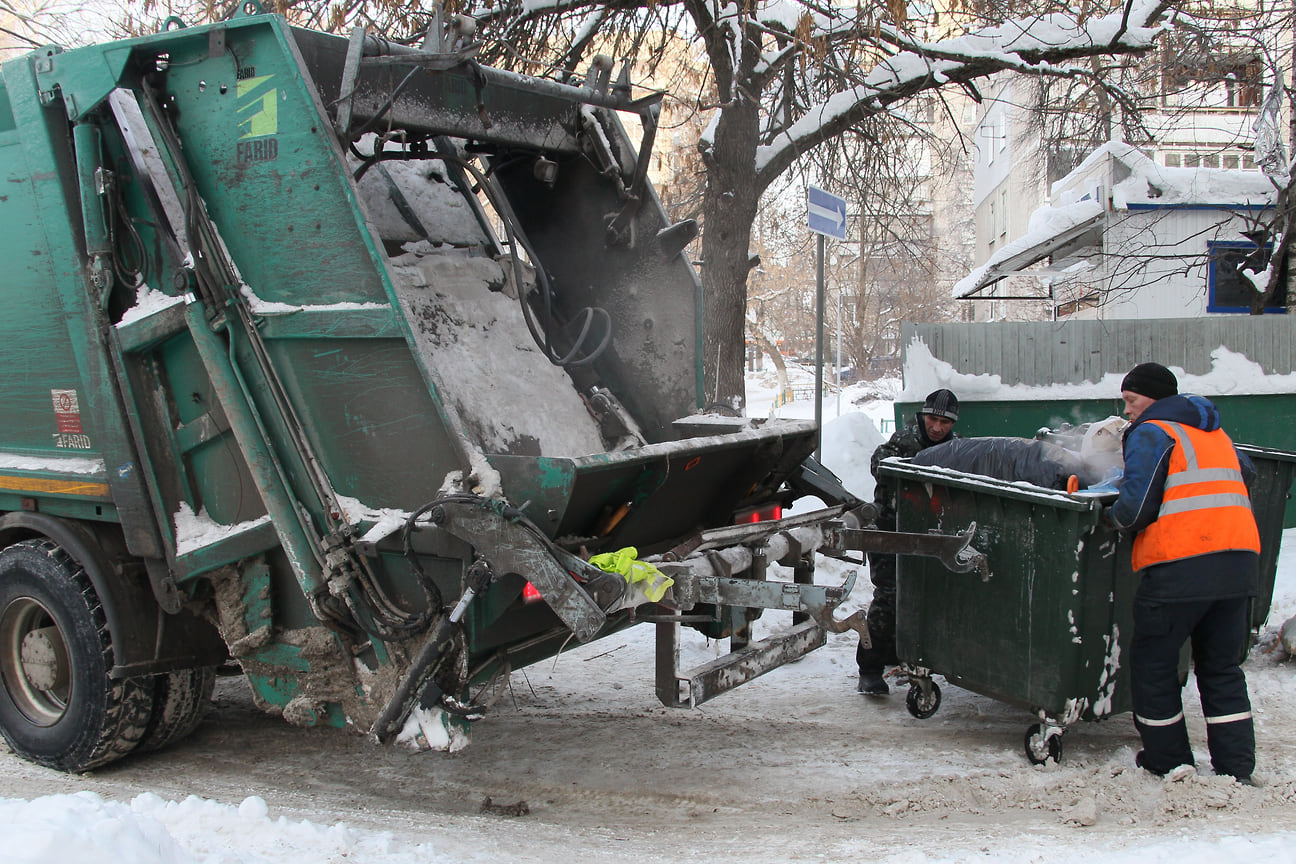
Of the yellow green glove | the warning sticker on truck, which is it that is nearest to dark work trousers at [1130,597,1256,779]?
the yellow green glove

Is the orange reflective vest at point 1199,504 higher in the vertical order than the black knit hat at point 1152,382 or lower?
lower

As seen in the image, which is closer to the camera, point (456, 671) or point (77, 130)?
point (456, 671)

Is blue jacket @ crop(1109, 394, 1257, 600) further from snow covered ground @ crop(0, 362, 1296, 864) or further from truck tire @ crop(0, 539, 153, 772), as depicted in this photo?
truck tire @ crop(0, 539, 153, 772)

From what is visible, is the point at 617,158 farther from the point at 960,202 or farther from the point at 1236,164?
the point at 960,202

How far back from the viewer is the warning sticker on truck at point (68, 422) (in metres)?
3.46

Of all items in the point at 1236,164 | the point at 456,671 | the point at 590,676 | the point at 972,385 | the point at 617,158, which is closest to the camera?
the point at 456,671

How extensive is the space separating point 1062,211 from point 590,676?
10.4 metres

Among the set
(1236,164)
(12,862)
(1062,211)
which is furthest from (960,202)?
(12,862)

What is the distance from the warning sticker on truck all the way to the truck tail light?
2354 millimetres

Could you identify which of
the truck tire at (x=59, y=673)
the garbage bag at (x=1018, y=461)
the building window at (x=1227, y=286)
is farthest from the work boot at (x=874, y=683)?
the building window at (x=1227, y=286)

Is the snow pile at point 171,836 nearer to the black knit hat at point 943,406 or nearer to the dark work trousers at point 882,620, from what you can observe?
the dark work trousers at point 882,620

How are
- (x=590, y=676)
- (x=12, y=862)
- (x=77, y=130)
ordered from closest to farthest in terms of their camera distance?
(x=12, y=862), (x=77, y=130), (x=590, y=676)

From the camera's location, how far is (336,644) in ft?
10.4

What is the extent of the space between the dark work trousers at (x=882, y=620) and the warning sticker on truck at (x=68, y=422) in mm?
3191
